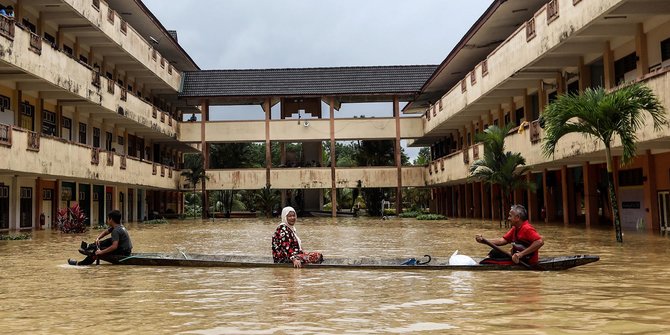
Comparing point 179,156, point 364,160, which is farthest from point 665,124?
point 179,156

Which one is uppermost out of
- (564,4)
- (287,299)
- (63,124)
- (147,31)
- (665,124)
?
(147,31)

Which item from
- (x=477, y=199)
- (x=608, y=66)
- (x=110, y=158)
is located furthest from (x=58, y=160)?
(x=477, y=199)

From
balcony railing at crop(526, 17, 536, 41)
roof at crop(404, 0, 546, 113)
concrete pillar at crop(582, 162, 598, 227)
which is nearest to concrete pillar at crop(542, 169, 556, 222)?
concrete pillar at crop(582, 162, 598, 227)

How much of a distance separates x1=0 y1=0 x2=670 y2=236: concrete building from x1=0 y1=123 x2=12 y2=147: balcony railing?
71 mm

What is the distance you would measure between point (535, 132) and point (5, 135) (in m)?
20.1

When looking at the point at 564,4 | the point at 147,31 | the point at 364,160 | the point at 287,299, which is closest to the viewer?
the point at 287,299

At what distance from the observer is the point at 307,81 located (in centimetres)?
5269

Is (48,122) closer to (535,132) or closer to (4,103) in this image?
(4,103)

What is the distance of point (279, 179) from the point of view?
50594 millimetres

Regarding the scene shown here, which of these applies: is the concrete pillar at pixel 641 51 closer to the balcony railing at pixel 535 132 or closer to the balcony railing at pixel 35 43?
the balcony railing at pixel 535 132

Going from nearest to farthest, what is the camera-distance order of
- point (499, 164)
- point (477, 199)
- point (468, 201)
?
point (499, 164) → point (477, 199) → point (468, 201)

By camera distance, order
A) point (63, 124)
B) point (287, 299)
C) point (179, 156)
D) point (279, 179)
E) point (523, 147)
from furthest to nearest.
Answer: point (179, 156) → point (279, 179) → point (63, 124) → point (523, 147) → point (287, 299)

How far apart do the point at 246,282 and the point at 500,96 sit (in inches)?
1069

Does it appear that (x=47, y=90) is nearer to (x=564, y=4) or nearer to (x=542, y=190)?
(x=564, y=4)
